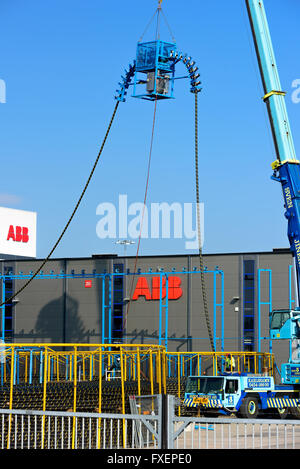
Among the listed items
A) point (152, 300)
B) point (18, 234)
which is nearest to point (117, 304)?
point (152, 300)

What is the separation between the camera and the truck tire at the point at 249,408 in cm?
2752

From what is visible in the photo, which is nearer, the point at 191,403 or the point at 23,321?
the point at 191,403

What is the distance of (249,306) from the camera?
45.0m

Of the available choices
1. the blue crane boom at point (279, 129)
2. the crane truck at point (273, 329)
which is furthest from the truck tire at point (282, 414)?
the blue crane boom at point (279, 129)

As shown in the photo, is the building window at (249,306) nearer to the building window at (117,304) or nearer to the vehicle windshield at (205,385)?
the building window at (117,304)

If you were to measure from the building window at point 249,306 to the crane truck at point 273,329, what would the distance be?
14.6 metres

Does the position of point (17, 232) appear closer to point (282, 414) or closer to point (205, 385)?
point (205, 385)

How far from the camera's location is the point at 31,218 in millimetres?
47875

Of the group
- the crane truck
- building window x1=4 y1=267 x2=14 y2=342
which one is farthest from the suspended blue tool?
building window x1=4 y1=267 x2=14 y2=342

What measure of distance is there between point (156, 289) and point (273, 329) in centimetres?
1929
